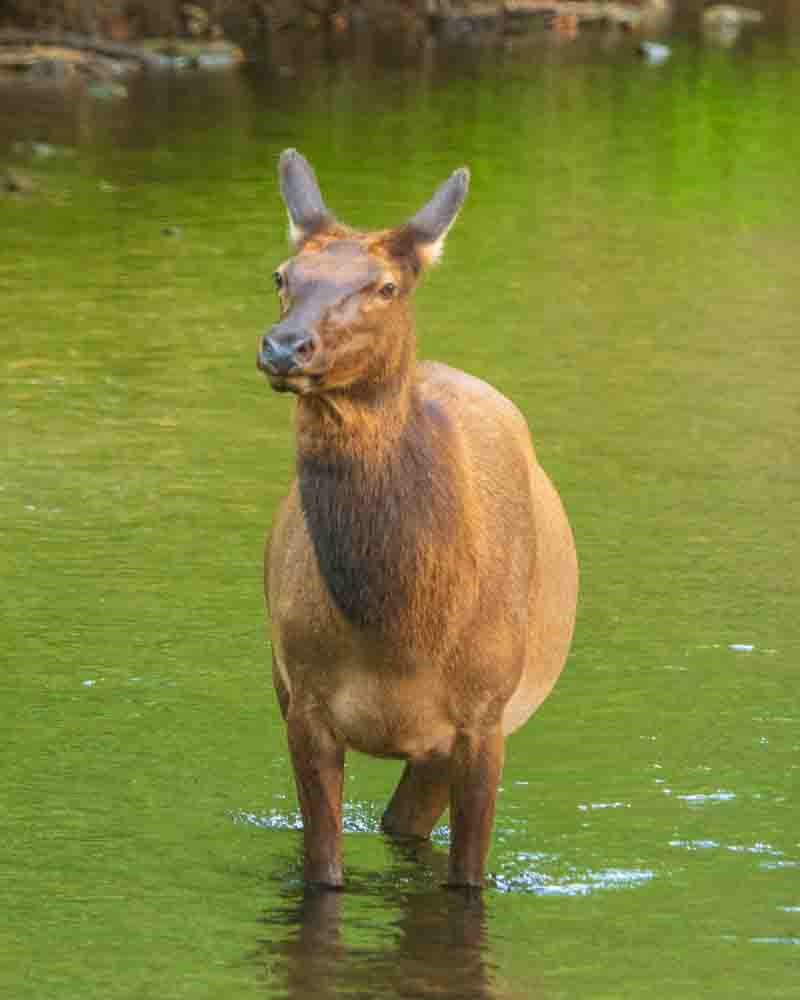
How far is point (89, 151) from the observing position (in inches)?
915

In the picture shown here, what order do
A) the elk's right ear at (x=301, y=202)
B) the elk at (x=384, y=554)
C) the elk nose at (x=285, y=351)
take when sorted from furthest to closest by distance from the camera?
the elk's right ear at (x=301, y=202)
the elk at (x=384, y=554)
the elk nose at (x=285, y=351)

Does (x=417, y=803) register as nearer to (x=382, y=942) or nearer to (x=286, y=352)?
(x=382, y=942)

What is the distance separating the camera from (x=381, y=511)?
624 centimetres

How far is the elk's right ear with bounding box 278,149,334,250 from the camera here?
6.39 metres

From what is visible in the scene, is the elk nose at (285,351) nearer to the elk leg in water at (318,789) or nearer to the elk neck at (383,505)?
the elk neck at (383,505)

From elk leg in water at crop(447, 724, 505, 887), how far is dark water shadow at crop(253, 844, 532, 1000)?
0.16 metres

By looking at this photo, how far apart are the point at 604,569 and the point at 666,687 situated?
1530mm

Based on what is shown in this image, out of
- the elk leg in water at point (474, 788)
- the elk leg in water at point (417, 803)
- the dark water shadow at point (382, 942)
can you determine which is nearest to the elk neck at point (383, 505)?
the elk leg in water at point (474, 788)

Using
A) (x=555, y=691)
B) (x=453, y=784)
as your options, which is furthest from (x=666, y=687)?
(x=453, y=784)

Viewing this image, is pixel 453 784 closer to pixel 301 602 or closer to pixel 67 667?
pixel 301 602

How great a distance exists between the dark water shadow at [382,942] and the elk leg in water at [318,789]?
78 mm

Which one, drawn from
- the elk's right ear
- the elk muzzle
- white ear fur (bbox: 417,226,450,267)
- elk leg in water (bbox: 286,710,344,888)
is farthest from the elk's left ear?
elk leg in water (bbox: 286,710,344,888)

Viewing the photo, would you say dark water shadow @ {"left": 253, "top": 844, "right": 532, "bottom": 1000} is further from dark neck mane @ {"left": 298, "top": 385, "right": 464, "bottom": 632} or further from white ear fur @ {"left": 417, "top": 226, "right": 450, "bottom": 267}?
white ear fur @ {"left": 417, "top": 226, "right": 450, "bottom": 267}

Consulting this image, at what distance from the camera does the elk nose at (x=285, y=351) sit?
5660 mm
